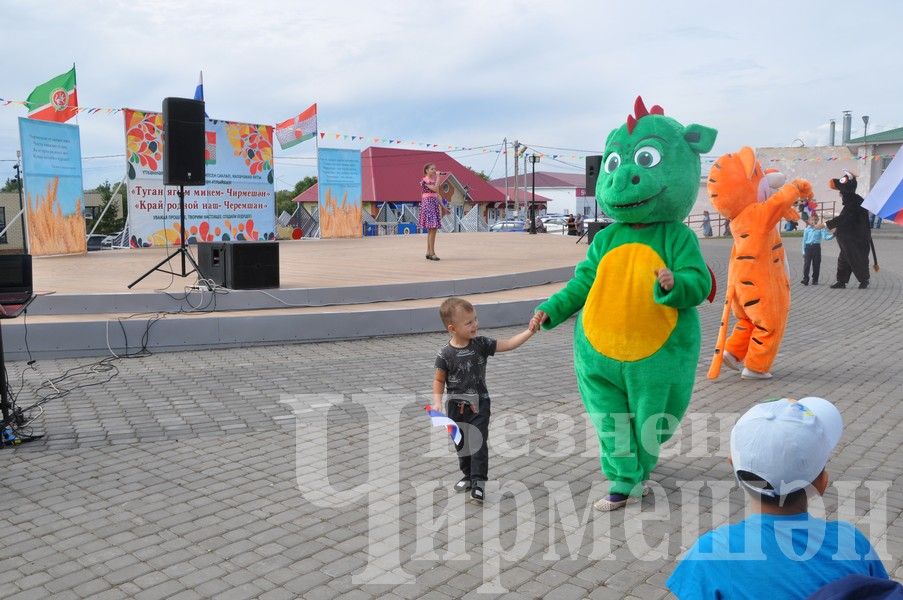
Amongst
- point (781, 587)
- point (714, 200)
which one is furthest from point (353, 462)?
point (714, 200)

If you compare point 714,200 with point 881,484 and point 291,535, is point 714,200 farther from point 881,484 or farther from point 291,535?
point 291,535

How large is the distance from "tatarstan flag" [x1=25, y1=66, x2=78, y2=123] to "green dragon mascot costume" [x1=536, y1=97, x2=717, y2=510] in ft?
53.5

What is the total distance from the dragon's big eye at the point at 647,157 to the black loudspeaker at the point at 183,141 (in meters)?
8.00

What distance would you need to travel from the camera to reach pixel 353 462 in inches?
218

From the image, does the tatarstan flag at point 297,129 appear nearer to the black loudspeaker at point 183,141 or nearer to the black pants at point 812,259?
the black loudspeaker at point 183,141

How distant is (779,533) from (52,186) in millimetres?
18059

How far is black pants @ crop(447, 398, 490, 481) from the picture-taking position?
A: 4785 millimetres

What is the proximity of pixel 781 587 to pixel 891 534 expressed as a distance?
2.73 m

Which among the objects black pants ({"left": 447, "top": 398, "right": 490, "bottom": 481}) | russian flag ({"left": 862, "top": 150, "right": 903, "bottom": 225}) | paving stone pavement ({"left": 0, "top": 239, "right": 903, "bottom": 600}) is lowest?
paving stone pavement ({"left": 0, "top": 239, "right": 903, "bottom": 600})

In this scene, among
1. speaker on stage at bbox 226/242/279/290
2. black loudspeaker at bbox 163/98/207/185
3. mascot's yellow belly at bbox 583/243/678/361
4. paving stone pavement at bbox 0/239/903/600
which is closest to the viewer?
paving stone pavement at bbox 0/239/903/600

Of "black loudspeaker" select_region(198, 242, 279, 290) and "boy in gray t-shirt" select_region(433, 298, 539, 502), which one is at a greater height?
"black loudspeaker" select_region(198, 242, 279, 290)

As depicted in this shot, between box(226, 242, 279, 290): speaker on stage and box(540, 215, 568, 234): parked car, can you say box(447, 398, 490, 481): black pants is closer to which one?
box(226, 242, 279, 290): speaker on stage

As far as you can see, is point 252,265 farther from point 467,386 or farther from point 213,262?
point 467,386

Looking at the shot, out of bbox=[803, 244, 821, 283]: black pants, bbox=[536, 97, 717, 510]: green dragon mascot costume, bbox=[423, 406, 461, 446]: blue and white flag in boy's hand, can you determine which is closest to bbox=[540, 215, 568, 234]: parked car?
bbox=[803, 244, 821, 283]: black pants
